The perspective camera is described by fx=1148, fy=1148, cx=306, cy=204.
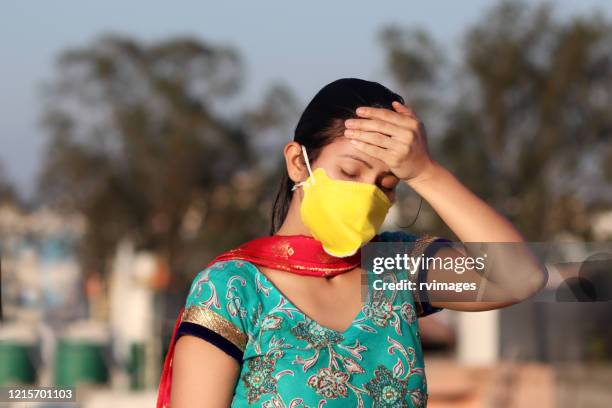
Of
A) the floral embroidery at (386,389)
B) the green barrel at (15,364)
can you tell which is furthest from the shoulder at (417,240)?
the green barrel at (15,364)

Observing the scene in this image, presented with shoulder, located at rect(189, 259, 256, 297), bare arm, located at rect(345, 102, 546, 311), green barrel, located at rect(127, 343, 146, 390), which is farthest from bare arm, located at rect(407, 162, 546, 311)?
green barrel, located at rect(127, 343, 146, 390)

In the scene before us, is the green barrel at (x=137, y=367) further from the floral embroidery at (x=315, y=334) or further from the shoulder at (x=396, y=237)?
the floral embroidery at (x=315, y=334)

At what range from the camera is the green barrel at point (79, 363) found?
10133 millimetres

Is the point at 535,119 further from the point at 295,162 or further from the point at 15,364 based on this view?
the point at 295,162

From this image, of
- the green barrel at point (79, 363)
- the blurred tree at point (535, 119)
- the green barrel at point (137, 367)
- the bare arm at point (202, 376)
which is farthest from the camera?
the blurred tree at point (535, 119)

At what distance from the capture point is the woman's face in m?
2.13

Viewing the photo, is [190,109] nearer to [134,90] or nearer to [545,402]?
[134,90]

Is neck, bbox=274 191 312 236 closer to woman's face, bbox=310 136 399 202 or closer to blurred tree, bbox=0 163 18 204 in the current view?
woman's face, bbox=310 136 399 202

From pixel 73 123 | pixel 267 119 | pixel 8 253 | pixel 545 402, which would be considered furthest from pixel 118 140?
pixel 545 402

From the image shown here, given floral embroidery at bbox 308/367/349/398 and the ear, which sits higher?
the ear

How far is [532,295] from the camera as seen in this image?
2.17m

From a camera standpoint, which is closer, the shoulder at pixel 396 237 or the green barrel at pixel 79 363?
the shoulder at pixel 396 237

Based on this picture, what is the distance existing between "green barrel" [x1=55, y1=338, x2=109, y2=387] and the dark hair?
321 inches

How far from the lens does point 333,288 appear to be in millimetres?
2209
